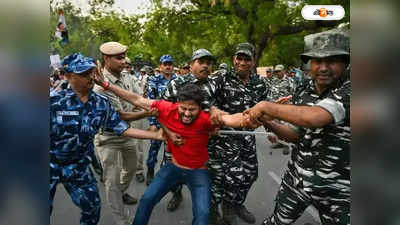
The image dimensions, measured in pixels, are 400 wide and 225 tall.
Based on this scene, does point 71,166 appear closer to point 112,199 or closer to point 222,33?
point 112,199

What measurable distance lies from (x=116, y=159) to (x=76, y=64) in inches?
53.4

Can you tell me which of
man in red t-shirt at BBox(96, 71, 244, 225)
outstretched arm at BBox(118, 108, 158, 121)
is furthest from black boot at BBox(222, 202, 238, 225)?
outstretched arm at BBox(118, 108, 158, 121)

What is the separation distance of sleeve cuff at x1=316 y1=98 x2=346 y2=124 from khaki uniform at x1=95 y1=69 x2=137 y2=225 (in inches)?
76.1

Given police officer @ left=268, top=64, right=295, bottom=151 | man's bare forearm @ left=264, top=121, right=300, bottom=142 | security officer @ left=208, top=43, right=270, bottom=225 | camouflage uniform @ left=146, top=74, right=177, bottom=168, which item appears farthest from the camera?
police officer @ left=268, top=64, right=295, bottom=151

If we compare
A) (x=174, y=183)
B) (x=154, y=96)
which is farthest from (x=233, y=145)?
(x=154, y=96)

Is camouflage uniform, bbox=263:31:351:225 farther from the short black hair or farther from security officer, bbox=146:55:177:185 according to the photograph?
security officer, bbox=146:55:177:185

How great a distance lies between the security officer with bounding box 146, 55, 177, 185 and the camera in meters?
4.38

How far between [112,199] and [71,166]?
82 cm

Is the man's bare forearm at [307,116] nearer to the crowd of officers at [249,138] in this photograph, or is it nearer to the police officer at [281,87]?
the crowd of officers at [249,138]

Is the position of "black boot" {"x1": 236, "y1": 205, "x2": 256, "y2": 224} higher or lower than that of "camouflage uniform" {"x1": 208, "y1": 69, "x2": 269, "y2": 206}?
lower

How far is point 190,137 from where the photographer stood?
2.55m

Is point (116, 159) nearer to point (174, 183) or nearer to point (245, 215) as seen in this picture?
point (174, 183)

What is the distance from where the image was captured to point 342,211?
1826 millimetres

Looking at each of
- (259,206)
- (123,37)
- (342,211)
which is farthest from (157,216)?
(123,37)
